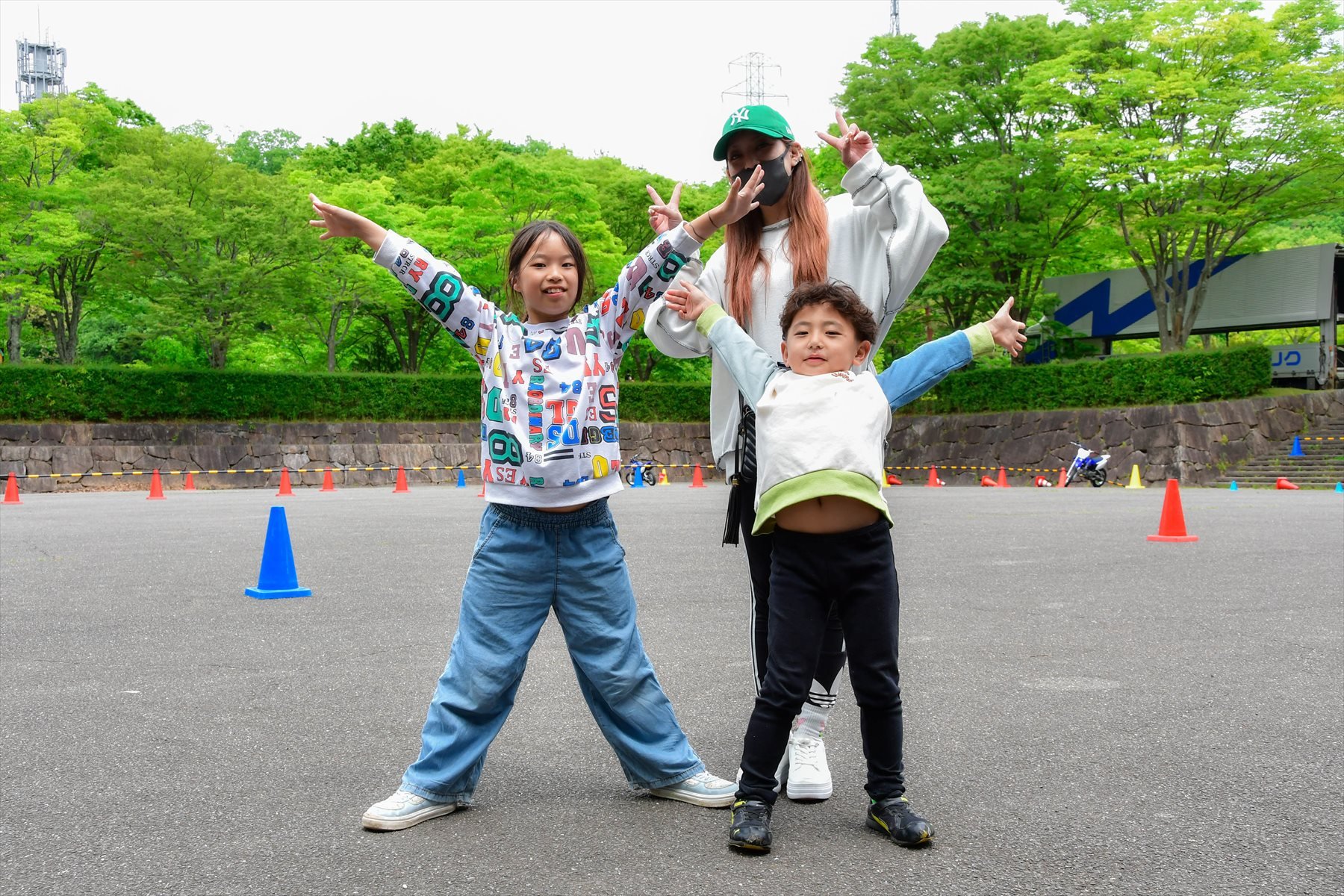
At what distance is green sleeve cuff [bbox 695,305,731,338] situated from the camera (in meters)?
3.05

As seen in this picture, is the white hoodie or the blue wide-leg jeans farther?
the white hoodie

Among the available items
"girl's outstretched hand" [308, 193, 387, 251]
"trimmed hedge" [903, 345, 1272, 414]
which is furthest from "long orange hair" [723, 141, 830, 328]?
"trimmed hedge" [903, 345, 1272, 414]

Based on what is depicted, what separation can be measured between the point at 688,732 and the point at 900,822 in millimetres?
1214

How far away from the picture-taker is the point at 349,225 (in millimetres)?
3115

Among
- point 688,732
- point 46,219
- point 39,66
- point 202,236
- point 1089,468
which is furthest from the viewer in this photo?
point 39,66

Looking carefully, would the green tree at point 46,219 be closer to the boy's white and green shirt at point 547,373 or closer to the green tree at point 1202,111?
the green tree at point 1202,111

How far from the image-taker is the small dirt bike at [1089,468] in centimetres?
2541

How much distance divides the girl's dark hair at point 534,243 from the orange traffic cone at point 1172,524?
8343mm

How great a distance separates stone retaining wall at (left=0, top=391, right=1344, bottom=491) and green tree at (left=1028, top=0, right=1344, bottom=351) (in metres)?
3.60

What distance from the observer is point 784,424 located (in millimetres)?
2816

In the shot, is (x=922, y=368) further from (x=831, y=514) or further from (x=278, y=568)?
(x=278, y=568)

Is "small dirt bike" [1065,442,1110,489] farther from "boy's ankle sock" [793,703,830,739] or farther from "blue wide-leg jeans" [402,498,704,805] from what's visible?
"blue wide-leg jeans" [402,498,704,805]

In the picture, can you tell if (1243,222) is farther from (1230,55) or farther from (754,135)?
(754,135)

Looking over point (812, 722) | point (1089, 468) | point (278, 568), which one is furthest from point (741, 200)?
point (1089, 468)
